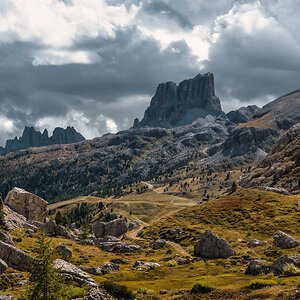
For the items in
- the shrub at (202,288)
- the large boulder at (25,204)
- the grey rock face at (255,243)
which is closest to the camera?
the shrub at (202,288)

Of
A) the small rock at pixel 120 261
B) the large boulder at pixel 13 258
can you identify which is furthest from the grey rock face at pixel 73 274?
the small rock at pixel 120 261

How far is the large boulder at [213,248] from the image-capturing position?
70875mm

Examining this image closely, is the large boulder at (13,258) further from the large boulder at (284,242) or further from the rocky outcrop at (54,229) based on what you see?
the rocky outcrop at (54,229)

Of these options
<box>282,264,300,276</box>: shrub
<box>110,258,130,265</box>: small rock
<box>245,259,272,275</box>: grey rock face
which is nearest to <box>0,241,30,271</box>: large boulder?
<box>110,258,130,265</box>: small rock

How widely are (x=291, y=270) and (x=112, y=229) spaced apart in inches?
4204

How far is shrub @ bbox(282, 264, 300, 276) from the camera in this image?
37.8m

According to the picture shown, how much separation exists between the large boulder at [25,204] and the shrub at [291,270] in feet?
398

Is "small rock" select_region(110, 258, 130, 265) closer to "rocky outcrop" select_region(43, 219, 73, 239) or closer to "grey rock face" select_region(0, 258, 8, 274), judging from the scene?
"grey rock face" select_region(0, 258, 8, 274)

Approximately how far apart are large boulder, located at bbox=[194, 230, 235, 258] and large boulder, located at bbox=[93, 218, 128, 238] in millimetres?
65514

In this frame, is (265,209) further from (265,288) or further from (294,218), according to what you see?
(265,288)

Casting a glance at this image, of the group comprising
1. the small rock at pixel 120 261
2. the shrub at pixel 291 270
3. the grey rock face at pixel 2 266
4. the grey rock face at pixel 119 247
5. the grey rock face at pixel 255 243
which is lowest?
the small rock at pixel 120 261

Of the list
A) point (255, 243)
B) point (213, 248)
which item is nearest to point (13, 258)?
point (213, 248)

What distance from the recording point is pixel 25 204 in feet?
441

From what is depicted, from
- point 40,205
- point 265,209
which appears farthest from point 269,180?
point 40,205
